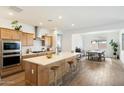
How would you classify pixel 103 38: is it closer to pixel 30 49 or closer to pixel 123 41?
pixel 123 41

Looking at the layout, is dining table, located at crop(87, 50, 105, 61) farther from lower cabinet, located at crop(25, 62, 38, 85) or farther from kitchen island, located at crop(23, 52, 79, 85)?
lower cabinet, located at crop(25, 62, 38, 85)

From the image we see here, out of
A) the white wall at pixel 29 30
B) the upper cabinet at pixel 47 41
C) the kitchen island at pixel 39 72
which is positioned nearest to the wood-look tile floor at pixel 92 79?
the kitchen island at pixel 39 72

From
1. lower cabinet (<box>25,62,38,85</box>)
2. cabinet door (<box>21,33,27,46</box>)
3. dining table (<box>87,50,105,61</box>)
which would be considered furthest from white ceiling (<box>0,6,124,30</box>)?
dining table (<box>87,50,105,61</box>)

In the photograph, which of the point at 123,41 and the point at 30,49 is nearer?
the point at 30,49

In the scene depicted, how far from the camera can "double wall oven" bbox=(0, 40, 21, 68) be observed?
163 inches

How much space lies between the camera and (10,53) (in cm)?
443

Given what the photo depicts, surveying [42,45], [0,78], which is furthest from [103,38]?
[0,78]

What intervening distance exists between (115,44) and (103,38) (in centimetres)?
186

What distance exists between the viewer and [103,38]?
11805 millimetres

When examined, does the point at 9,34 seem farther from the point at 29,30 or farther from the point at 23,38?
the point at 29,30

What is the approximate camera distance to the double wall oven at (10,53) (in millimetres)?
4140

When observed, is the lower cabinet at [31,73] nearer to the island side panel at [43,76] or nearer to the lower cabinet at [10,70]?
the island side panel at [43,76]
